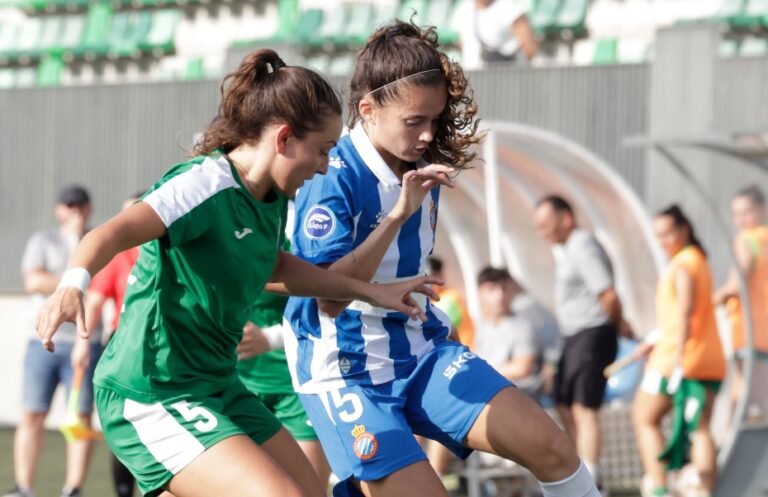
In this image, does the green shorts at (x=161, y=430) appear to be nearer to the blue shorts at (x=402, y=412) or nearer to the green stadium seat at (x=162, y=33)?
the blue shorts at (x=402, y=412)

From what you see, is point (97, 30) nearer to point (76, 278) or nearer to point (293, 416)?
point (293, 416)

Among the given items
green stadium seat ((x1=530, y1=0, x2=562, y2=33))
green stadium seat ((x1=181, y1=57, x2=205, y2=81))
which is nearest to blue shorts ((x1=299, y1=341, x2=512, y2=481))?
green stadium seat ((x1=530, y1=0, x2=562, y2=33))

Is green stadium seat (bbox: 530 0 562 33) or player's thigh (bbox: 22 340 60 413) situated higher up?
green stadium seat (bbox: 530 0 562 33)

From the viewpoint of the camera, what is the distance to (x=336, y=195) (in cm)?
421

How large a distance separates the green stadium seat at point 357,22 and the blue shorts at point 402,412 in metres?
17.3

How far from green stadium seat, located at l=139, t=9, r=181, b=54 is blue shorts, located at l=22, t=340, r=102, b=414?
1626 centimetres

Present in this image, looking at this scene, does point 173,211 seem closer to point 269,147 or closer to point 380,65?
point 269,147

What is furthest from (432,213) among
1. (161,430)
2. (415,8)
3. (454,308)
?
(415,8)

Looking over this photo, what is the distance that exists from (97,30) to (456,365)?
2199 centimetres

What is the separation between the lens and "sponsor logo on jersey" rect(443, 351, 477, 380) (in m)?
4.30

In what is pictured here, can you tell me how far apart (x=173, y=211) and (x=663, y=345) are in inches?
210

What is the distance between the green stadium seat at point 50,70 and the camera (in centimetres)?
2427

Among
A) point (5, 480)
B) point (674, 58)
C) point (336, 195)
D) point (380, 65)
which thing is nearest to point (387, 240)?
point (336, 195)

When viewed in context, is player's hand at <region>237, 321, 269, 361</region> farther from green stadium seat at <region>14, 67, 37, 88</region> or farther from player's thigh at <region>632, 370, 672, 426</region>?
green stadium seat at <region>14, 67, 37, 88</region>
